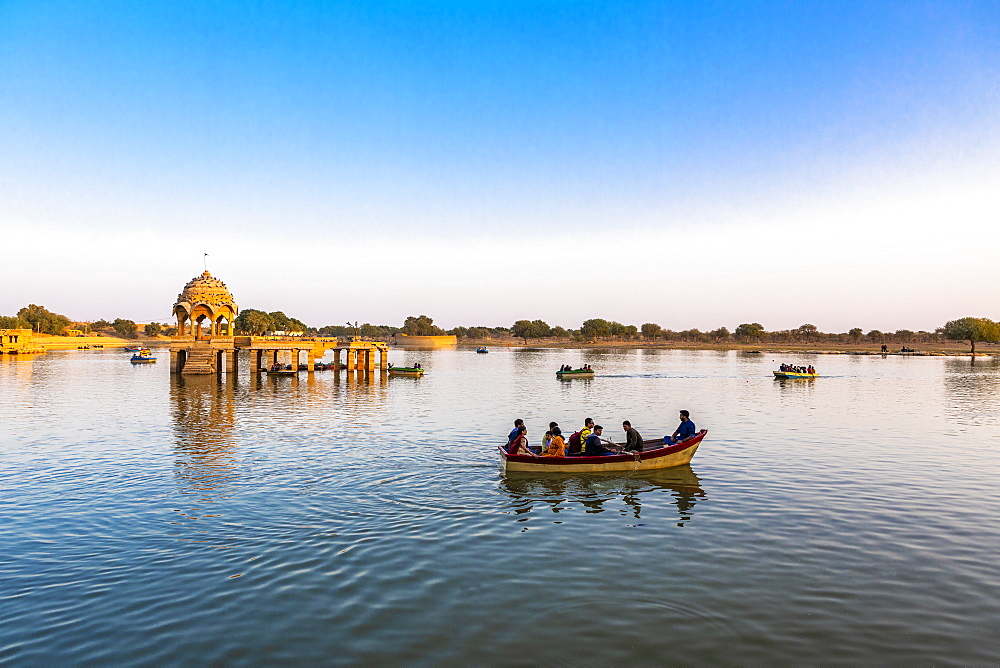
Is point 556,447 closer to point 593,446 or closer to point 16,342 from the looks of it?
point 593,446

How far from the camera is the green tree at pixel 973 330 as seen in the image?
168m

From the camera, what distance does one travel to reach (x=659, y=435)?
3372 centimetres

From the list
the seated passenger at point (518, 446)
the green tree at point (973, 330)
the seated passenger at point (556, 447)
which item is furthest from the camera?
the green tree at point (973, 330)

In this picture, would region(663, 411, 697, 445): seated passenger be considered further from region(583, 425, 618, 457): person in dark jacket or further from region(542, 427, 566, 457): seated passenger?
region(542, 427, 566, 457): seated passenger

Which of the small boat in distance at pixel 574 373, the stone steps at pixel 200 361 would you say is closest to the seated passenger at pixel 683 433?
the small boat in distance at pixel 574 373

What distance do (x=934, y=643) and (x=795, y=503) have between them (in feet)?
29.6

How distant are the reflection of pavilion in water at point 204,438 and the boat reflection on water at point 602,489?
10007 mm

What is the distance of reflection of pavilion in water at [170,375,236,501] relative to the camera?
2164cm

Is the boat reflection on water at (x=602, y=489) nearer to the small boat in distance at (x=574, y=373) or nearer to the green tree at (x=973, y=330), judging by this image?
the small boat in distance at (x=574, y=373)

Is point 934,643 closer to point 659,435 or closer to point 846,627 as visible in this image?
point 846,627

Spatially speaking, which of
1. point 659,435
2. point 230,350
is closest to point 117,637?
point 659,435

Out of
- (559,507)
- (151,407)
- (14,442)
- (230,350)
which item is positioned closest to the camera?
(559,507)

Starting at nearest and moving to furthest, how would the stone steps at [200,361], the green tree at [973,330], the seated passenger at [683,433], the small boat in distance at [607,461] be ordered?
the small boat in distance at [607,461] → the seated passenger at [683,433] → the stone steps at [200,361] → the green tree at [973,330]

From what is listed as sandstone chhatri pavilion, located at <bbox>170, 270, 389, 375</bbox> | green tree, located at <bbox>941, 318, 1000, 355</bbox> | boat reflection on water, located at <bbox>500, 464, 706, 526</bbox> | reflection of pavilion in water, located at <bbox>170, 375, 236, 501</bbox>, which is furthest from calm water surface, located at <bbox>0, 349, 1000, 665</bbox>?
green tree, located at <bbox>941, 318, 1000, 355</bbox>
